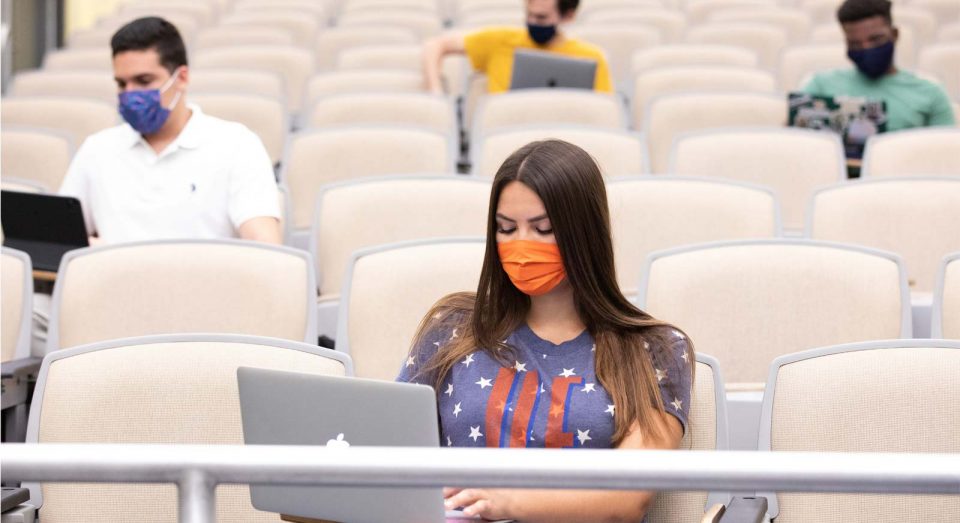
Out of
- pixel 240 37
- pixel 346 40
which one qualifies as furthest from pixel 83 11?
pixel 346 40

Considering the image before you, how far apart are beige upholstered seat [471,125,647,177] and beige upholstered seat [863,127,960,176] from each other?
768 mm

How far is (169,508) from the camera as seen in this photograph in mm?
2195

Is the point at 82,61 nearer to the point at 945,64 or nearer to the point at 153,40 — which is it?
the point at 153,40

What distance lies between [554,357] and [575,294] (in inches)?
4.4

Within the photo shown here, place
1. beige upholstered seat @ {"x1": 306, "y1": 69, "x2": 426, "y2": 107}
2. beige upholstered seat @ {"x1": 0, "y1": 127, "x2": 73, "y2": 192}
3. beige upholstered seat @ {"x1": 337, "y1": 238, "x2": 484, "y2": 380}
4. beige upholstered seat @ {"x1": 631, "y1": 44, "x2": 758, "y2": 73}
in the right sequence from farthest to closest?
beige upholstered seat @ {"x1": 631, "y1": 44, "x2": 758, "y2": 73} → beige upholstered seat @ {"x1": 306, "y1": 69, "x2": 426, "y2": 107} → beige upholstered seat @ {"x1": 0, "y1": 127, "x2": 73, "y2": 192} → beige upholstered seat @ {"x1": 337, "y1": 238, "x2": 484, "y2": 380}

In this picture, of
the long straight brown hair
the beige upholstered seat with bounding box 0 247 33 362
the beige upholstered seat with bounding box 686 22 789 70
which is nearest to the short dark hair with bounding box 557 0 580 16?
the beige upholstered seat with bounding box 686 22 789 70

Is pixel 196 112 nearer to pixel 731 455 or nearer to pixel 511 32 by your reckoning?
pixel 511 32

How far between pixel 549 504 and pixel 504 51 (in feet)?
12.2

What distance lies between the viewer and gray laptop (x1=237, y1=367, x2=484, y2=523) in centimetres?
162

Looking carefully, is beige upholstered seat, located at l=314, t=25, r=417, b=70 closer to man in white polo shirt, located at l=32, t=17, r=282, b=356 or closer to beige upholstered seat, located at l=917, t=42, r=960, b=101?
beige upholstered seat, located at l=917, t=42, r=960, b=101

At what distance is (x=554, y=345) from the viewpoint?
2094 mm

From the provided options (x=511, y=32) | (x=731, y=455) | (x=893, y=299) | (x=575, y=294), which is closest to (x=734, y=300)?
(x=893, y=299)

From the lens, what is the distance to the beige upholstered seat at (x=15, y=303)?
9.43ft

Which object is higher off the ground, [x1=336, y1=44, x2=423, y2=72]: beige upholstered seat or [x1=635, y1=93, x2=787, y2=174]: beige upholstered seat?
[x1=336, y1=44, x2=423, y2=72]: beige upholstered seat
